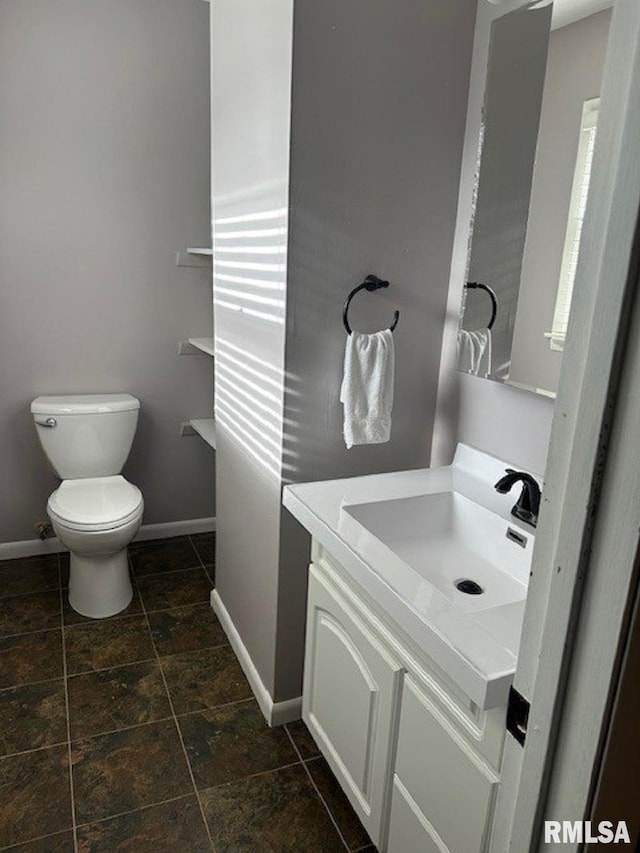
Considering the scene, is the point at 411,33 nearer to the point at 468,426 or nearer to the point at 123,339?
the point at 468,426

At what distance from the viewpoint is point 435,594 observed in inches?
46.4

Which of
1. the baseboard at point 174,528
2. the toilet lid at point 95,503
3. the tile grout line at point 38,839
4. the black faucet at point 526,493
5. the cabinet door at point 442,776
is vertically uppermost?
the black faucet at point 526,493

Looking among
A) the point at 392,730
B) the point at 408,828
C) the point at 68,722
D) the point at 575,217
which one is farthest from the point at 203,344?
the point at 408,828

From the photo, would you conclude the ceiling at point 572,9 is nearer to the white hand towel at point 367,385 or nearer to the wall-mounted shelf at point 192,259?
the white hand towel at point 367,385

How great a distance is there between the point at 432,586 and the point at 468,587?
27cm

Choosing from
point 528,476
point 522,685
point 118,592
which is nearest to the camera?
point 522,685

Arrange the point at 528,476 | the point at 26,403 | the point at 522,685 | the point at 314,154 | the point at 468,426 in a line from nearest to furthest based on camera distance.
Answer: the point at 522,685
the point at 528,476
the point at 314,154
the point at 468,426
the point at 26,403

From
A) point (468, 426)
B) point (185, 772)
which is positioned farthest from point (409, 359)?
point (185, 772)

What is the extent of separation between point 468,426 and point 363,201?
0.69 metres

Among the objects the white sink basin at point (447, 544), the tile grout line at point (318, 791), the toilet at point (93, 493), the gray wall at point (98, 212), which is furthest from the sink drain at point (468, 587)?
the gray wall at point (98, 212)

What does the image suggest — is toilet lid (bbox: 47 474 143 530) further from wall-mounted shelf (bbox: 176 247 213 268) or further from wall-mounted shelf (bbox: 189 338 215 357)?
wall-mounted shelf (bbox: 176 247 213 268)

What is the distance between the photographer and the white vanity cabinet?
1.08 metres

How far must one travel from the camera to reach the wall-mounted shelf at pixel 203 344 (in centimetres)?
273

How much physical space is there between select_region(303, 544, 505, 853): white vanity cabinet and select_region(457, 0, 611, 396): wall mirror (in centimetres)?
71
